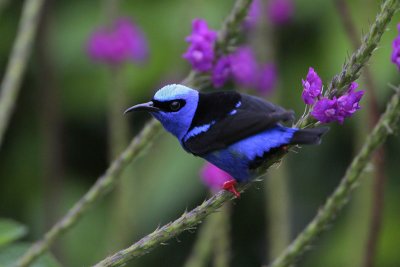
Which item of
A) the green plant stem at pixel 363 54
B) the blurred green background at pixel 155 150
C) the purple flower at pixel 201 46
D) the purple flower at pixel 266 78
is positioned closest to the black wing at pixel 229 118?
the green plant stem at pixel 363 54

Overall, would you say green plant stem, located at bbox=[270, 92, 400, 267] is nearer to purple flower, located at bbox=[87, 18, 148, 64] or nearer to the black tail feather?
the black tail feather

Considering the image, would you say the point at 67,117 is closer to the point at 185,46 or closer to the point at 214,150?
the point at 185,46

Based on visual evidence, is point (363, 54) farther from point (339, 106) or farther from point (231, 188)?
point (231, 188)

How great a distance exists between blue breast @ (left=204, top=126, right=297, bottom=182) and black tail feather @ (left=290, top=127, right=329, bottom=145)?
2 centimetres

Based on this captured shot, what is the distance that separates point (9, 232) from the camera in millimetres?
2467

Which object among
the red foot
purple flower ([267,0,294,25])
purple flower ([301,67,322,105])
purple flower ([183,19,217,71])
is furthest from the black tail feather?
purple flower ([267,0,294,25])

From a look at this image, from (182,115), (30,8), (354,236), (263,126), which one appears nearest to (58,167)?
(30,8)

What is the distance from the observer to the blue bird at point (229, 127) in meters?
1.90

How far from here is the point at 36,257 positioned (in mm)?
2406

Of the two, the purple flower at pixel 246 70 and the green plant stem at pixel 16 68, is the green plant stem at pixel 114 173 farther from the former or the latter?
the purple flower at pixel 246 70

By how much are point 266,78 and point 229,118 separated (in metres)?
1.77

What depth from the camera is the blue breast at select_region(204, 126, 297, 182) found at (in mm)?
1882

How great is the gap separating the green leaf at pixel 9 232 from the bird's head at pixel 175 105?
1.95ft

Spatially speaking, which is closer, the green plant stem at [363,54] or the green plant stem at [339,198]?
the green plant stem at [363,54]
